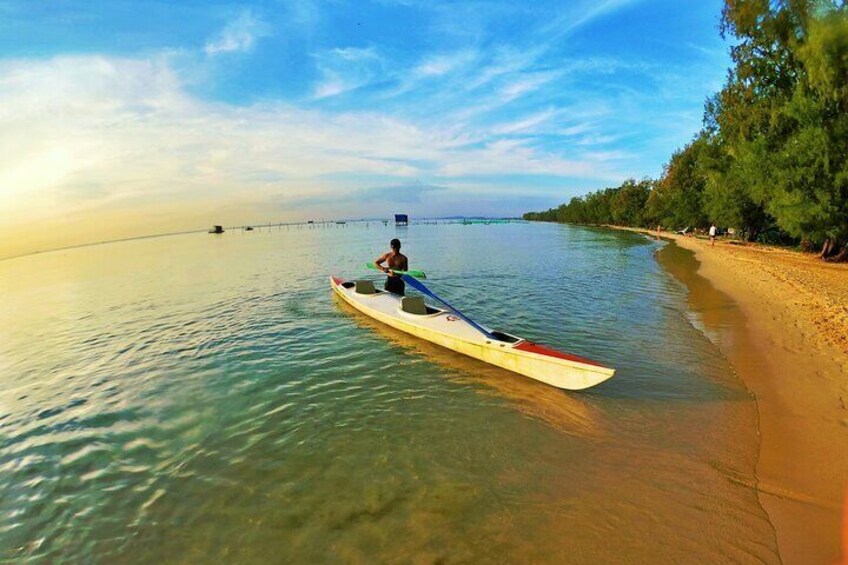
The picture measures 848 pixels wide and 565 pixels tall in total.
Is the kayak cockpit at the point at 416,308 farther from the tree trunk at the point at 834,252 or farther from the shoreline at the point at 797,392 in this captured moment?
the tree trunk at the point at 834,252

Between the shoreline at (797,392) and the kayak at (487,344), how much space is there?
2.82 m

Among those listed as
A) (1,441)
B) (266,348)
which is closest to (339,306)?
(266,348)

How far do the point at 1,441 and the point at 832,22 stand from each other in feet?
118

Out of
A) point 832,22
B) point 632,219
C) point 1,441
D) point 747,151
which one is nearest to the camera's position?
point 1,441

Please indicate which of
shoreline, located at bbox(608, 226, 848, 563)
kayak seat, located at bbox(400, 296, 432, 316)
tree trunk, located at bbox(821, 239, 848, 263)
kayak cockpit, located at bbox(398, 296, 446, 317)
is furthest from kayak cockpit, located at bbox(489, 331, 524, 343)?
tree trunk, located at bbox(821, 239, 848, 263)

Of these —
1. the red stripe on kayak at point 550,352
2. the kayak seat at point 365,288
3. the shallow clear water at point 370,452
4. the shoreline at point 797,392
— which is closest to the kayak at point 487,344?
the red stripe on kayak at point 550,352

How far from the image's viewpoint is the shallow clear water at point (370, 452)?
4.83 metres

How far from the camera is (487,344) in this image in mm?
9977

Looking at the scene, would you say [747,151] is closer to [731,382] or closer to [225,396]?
[731,382]

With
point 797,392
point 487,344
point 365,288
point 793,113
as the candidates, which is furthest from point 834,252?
point 365,288

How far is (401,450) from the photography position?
6.74 metres

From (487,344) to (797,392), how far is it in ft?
20.9

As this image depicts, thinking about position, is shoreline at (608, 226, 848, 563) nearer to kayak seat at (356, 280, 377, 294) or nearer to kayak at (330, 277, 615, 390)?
kayak at (330, 277, 615, 390)

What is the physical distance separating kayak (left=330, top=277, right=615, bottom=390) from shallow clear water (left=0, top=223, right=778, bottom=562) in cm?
39
